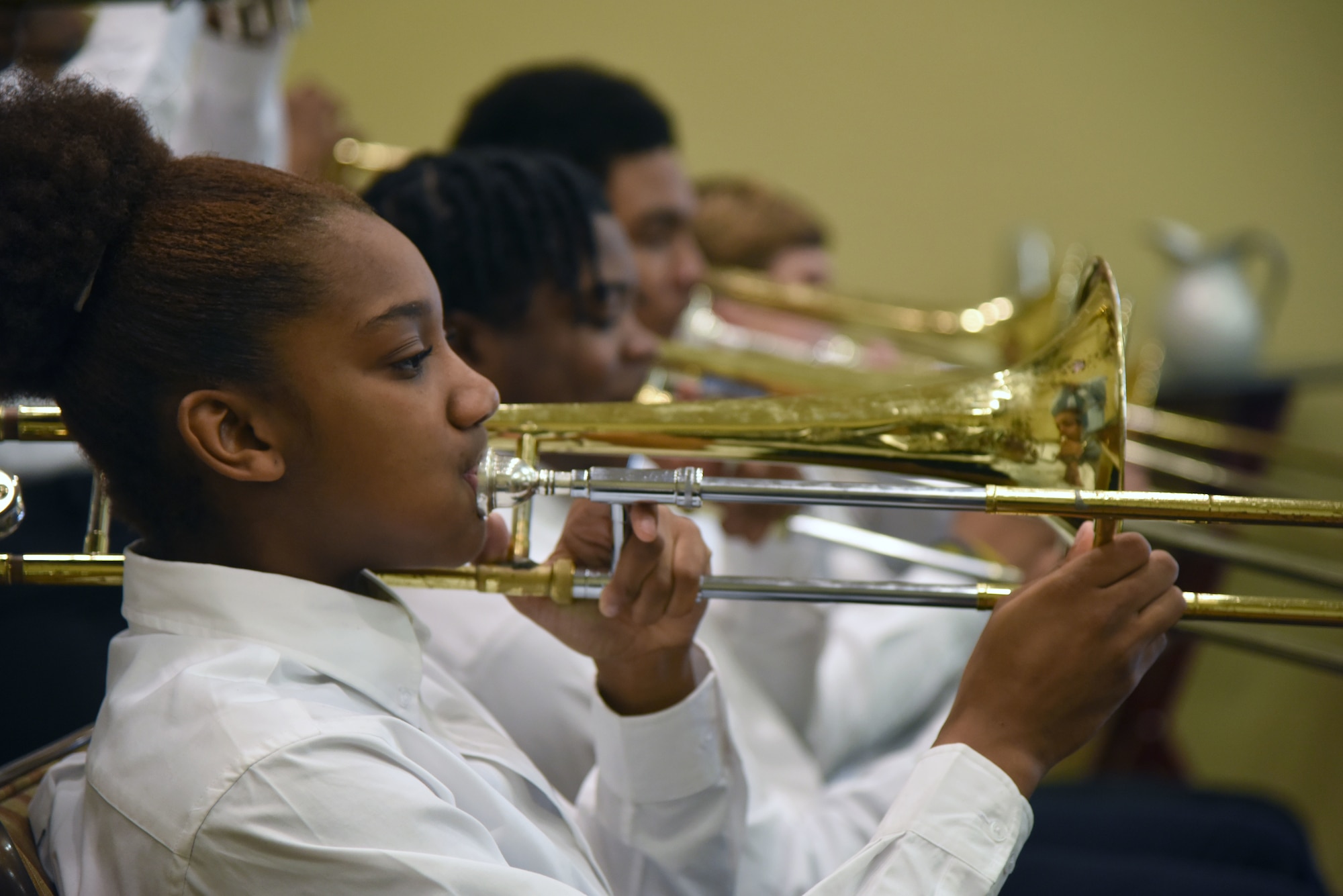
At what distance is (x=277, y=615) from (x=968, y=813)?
39 cm

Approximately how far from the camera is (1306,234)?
8.46 feet

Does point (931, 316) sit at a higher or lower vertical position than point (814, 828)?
higher

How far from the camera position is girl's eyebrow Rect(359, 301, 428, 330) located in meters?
0.62

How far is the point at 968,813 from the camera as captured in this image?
613 mm

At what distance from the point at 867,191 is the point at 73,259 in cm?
239

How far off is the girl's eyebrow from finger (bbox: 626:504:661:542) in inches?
6.9

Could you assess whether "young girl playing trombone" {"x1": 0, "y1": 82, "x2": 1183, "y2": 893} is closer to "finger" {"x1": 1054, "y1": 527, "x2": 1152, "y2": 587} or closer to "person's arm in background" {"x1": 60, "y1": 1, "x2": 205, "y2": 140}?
"finger" {"x1": 1054, "y1": 527, "x2": 1152, "y2": 587}

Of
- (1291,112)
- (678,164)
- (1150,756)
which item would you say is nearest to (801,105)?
(1291,112)

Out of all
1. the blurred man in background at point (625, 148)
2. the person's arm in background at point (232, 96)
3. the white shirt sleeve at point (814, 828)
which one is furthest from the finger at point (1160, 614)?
the person's arm in background at point (232, 96)

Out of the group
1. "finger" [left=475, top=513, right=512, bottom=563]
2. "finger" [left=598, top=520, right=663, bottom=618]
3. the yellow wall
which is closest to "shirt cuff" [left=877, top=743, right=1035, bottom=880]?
"finger" [left=598, top=520, right=663, bottom=618]

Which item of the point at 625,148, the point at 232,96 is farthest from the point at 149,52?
the point at 625,148

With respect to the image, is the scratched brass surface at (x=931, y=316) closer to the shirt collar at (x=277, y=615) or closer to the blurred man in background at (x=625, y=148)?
the blurred man in background at (x=625, y=148)

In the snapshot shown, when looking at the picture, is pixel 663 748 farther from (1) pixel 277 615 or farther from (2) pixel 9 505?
(2) pixel 9 505

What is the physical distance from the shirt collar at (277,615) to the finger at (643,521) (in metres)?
0.16
